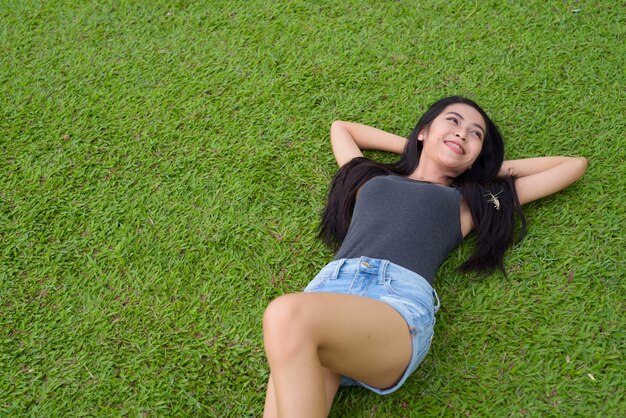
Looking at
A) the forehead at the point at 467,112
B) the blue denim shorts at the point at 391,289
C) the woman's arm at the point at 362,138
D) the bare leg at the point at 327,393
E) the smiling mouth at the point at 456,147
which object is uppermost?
the forehead at the point at 467,112

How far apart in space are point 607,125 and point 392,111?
1.40 metres

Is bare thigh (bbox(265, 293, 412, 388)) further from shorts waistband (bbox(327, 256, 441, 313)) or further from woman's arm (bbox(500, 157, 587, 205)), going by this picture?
woman's arm (bbox(500, 157, 587, 205))

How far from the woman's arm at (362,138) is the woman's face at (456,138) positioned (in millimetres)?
284

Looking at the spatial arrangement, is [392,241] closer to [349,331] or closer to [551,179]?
[349,331]

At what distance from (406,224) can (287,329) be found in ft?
3.15

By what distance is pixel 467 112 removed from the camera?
131 inches

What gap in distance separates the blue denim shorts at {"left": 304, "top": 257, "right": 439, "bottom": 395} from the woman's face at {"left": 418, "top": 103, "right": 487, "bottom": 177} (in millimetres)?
765

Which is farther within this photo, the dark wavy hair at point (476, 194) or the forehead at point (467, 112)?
the forehead at point (467, 112)

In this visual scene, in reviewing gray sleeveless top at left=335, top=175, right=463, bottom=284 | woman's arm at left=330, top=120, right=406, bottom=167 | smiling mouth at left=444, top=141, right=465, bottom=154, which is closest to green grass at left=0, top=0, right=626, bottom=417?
woman's arm at left=330, top=120, right=406, bottom=167

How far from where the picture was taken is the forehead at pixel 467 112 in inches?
129

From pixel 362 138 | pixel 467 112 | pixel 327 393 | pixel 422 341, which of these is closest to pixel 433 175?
pixel 467 112

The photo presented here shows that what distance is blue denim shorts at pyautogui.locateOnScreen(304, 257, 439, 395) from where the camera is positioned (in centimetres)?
258

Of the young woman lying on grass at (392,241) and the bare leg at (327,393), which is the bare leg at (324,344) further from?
the bare leg at (327,393)

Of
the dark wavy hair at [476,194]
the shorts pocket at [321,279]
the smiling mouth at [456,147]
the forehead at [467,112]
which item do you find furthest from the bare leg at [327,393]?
the forehead at [467,112]
